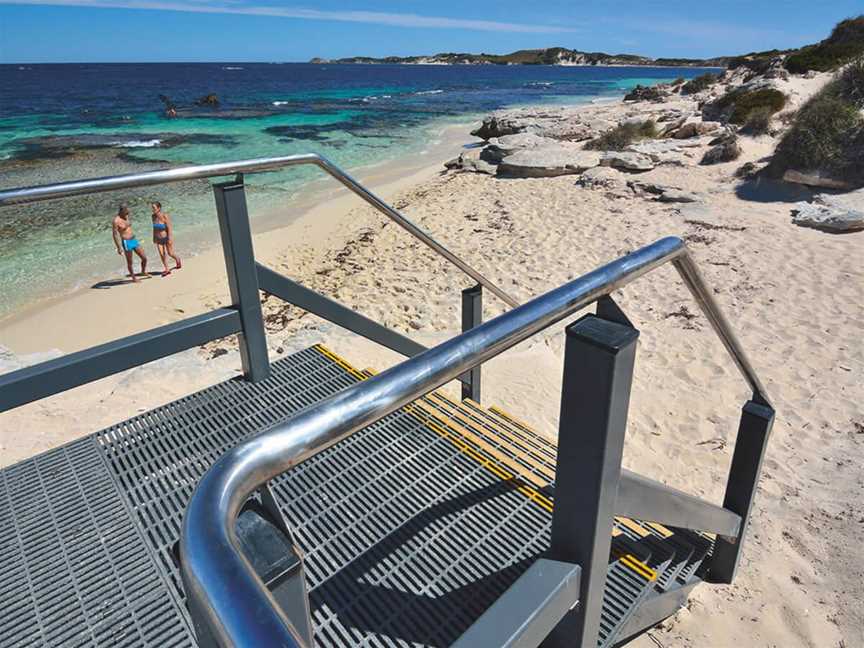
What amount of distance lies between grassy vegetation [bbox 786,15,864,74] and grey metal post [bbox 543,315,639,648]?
2676 cm

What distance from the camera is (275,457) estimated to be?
714 millimetres

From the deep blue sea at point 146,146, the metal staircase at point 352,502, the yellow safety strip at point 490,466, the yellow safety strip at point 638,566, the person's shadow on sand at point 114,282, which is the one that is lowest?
the person's shadow on sand at point 114,282

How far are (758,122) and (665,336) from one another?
11.4 meters

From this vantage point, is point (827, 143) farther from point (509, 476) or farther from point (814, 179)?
point (509, 476)

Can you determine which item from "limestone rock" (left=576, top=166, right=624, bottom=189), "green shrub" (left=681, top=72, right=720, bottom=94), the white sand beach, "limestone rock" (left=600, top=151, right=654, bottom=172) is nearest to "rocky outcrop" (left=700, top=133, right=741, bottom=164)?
the white sand beach

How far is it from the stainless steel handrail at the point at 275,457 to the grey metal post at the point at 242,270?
178 cm

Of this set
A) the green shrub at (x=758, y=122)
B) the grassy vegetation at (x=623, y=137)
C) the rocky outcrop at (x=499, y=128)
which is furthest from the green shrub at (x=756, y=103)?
the rocky outcrop at (x=499, y=128)

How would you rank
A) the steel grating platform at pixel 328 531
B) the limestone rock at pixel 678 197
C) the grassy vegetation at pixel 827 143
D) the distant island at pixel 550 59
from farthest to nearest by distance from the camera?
the distant island at pixel 550 59 → the limestone rock at pixel 678 197 → the grassy vegetation at pixel 827 143 → the steel grating platform at pixel 328 531

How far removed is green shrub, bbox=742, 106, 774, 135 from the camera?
13.8 metres

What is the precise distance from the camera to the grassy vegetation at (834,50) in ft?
75.6

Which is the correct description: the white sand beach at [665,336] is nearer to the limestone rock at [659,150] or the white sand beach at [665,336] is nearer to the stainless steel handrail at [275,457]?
the limestone rock at [659,150]

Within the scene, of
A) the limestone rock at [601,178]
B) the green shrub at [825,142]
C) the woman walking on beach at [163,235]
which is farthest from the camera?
the limestone rock at [601,178]

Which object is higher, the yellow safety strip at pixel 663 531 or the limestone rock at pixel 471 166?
the yellow safety strip at pixel 663 531

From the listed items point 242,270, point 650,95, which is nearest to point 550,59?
point 650,95
